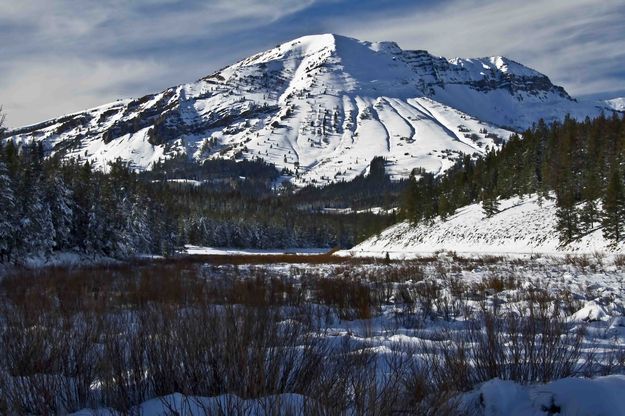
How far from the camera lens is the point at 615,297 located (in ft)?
31.0

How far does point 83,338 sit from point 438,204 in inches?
2741

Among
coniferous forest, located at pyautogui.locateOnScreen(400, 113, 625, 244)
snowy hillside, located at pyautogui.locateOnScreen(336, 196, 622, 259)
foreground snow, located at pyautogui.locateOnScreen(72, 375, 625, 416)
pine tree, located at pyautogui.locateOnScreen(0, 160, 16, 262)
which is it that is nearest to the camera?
foreground snow, located at pyautogui.locateOnScreen(72, 375, 625, 416)

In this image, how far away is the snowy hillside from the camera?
3938 cm

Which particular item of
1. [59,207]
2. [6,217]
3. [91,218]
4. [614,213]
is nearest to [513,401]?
[6,217]

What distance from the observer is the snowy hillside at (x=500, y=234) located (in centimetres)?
3938

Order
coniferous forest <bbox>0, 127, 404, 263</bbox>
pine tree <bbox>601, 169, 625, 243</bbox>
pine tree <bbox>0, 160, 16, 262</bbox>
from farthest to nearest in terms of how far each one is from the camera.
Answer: pine tree <bbox>601, 169, 625, 243</bbox> → coniferous forest <bbox>0, 127, 404, 263</bbox> → pine tree <bbox>0, 160, 16, 262</bbox>

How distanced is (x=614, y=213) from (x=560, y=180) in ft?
56.1

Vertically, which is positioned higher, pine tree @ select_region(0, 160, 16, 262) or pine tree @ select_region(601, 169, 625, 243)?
pine tree @ select_region(0, 160, 16, 262)

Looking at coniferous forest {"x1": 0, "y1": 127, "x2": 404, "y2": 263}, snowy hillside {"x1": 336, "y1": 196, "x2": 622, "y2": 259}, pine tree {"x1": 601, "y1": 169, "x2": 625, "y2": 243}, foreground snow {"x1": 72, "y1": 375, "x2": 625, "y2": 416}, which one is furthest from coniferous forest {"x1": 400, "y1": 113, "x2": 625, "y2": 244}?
foreground snow {"x1": 72, "y1": 375, "x2": 625, "y2": 416}

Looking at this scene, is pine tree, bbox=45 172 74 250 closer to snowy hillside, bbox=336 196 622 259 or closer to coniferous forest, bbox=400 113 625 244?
snowy hillside, bbox=336 196 622 259

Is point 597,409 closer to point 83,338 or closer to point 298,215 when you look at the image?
point 83,338

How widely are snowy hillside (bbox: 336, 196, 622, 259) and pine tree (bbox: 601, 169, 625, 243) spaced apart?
3.00ft

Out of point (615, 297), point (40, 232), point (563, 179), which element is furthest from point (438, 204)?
point (615, 297)

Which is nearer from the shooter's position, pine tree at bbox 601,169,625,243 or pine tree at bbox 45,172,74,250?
pine tree at bbox 601,169,625,243
